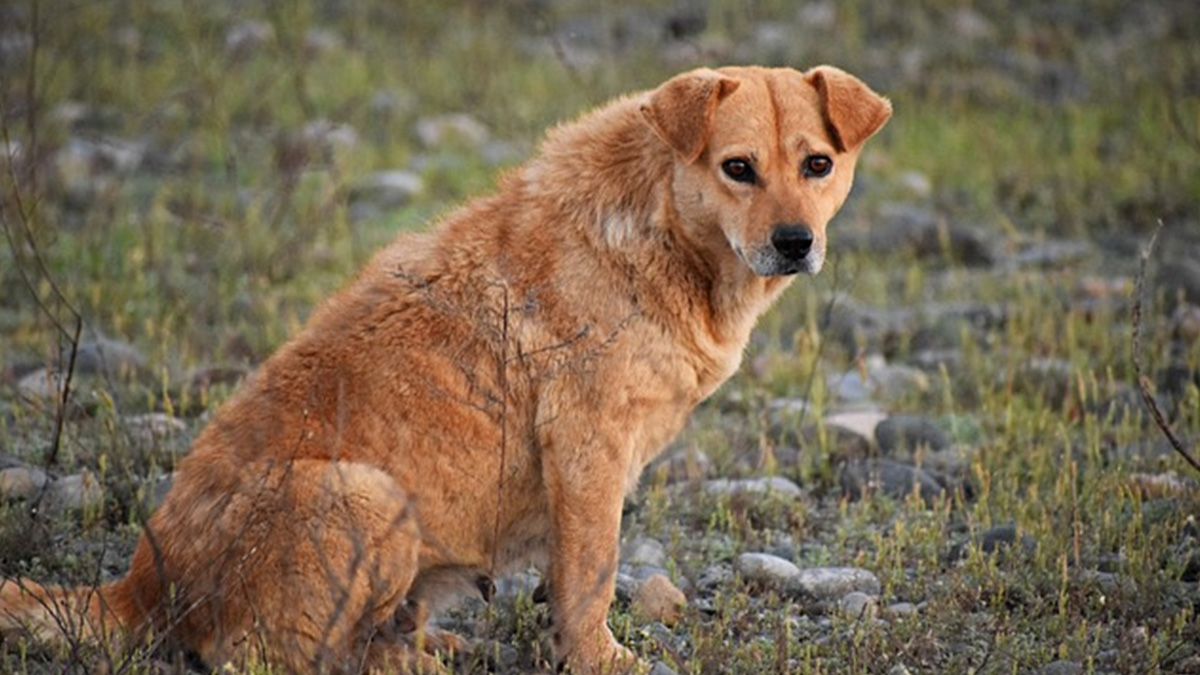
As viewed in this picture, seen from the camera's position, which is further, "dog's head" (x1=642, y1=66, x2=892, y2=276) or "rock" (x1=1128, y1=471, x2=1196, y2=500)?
"rock" (x1=1128, y1=471, x2=1196, y2=500)

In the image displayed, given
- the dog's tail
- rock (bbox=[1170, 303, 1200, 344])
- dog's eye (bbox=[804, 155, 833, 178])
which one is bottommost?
rock (bbox=[1170, 303, 1200, 344])

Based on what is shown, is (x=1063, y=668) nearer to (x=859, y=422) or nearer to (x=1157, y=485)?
(x=1157, y=485)

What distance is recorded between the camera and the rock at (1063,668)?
5812 millimetres

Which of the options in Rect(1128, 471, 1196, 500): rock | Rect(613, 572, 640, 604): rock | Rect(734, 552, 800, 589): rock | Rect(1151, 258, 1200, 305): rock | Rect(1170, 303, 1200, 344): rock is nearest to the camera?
Rect(613, 572, 640, 604): rock

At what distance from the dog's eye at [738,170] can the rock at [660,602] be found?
5.28ft

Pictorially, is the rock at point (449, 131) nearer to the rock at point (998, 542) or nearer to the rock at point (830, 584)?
the rock at point (998, 542)

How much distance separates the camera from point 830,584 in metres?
6.60

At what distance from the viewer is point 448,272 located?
601 cm

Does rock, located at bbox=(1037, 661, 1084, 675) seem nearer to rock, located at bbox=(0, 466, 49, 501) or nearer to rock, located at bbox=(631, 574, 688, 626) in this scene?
rock, located at bbox=(631, 574, 688, 626)

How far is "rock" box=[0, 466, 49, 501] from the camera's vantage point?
7105 millimetres

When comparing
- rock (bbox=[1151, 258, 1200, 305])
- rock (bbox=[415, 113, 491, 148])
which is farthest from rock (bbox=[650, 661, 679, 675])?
rock (bbox=[415, 113, 491, 148])

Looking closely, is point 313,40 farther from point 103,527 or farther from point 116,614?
point 116,614

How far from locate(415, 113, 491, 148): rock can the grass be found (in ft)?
0.58

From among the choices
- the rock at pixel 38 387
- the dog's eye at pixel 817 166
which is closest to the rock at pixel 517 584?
the dog's eye at pixel 817 166
